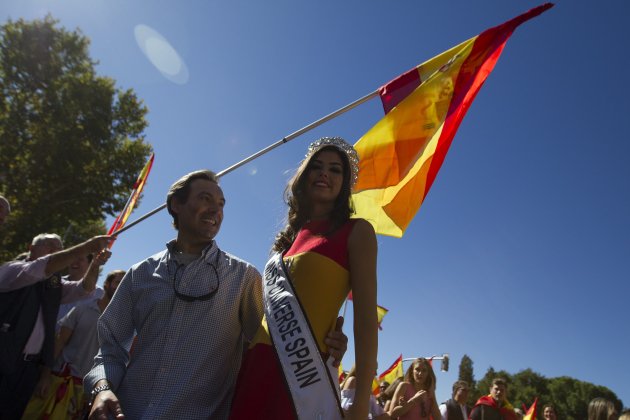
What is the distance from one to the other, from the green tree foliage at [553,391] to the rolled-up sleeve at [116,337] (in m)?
70.0

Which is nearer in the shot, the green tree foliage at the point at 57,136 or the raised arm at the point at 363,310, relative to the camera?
the raised arm at the point at 363,310


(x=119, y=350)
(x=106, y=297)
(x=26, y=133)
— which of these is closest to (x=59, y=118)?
(x=26, y=133)

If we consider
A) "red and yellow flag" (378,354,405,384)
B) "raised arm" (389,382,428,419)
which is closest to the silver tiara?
"raised arm" (389,382,428,419)

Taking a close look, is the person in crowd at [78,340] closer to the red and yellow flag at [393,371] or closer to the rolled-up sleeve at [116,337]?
the rolled-up sleeve at [116,337]

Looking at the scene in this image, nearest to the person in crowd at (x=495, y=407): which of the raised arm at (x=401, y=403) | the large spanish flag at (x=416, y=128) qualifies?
the raised arm at (x=401, y=403)

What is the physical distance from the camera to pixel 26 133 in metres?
14.3

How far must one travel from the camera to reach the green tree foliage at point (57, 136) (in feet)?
45.3

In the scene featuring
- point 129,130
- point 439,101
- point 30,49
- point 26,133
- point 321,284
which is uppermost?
point 30,49

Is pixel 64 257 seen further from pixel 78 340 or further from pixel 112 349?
pixel 112 349

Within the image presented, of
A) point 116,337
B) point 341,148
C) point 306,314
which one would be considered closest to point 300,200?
point 341,148

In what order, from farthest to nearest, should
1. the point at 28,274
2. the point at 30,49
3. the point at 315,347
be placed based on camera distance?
the point at 30,49
the point at 28,274
the point at 315,347

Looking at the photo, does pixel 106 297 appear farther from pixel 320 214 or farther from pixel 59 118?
pixel 59 118

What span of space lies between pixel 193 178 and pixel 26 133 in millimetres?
14910

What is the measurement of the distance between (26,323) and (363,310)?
136 inches
